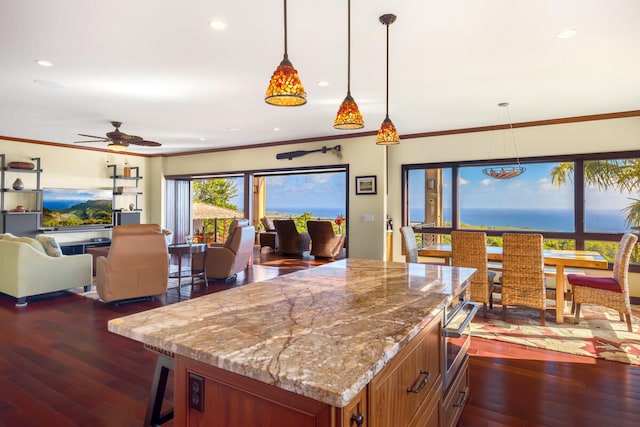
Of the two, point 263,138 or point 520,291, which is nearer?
point 520,291

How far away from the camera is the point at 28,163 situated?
755cm

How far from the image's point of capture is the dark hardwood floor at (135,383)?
92.0 inches

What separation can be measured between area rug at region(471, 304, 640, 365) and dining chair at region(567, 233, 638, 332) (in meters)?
0.22

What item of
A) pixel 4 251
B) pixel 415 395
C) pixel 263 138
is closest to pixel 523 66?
pixel 415 395

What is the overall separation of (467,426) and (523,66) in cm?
325

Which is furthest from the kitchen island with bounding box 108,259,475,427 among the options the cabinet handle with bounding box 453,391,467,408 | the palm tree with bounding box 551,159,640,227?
the palm tree with bounding box 551,159,640,227

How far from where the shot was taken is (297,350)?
1.11m

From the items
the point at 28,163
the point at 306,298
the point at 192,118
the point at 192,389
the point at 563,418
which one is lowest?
the point at 563,418

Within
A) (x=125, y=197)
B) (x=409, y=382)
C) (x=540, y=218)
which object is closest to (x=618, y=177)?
(x=540, y=218)

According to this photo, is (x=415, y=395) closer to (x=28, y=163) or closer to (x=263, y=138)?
(x=263, y=138)

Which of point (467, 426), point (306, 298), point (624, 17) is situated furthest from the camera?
point (624, 17)

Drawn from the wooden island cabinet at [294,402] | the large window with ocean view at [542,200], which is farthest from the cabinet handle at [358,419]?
the large window with ocean view at [542,200]

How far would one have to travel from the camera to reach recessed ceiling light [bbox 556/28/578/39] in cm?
289

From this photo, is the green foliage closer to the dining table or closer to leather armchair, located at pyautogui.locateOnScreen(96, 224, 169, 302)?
leather armchair, located at pyautogui.locateOnScreen(96, 224, 169, 302)
